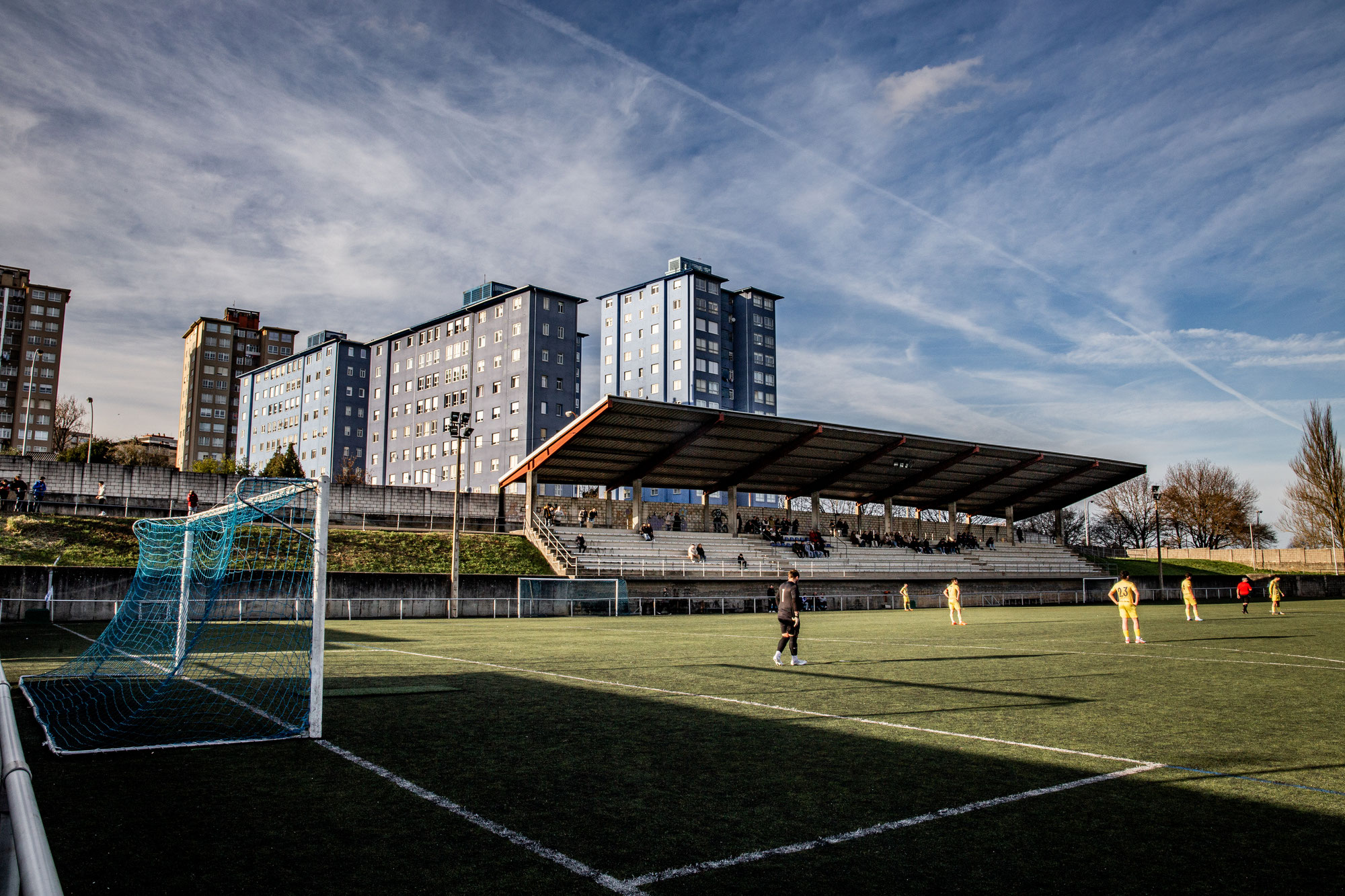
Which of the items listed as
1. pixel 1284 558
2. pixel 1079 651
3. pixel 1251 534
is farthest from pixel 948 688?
pixel 1251 534

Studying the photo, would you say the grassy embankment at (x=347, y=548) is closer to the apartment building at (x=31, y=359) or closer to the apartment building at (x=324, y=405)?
the apartment building at (x=324, y=405)

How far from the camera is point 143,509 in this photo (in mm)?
40688

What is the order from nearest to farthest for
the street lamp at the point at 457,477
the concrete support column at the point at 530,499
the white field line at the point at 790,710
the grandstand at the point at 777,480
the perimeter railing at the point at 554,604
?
the white field line at the point at 790,710
the perimeter railing at the point at 554,604
the street lamp at the point at 457,477
the grandstand at the point at 777,480
the concrete support column at the point at 530,499

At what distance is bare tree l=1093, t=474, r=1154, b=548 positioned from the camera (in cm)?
9325

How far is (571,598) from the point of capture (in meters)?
34.8

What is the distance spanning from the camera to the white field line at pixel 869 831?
Answer: 459 cm

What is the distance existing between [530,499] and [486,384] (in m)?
37.3

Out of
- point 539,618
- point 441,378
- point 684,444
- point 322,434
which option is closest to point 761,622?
point 539,618

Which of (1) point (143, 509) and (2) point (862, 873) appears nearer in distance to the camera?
(2) point (862, 873)

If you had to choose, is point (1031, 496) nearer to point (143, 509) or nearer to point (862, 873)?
point (143, 509)

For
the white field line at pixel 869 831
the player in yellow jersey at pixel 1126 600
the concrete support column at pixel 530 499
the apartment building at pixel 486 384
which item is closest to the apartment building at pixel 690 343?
the apartment building at pixel 486 384

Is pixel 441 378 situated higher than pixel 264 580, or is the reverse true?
pixel 441 378

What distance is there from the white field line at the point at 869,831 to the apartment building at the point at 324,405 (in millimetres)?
86450

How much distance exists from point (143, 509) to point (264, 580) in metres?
17.2
